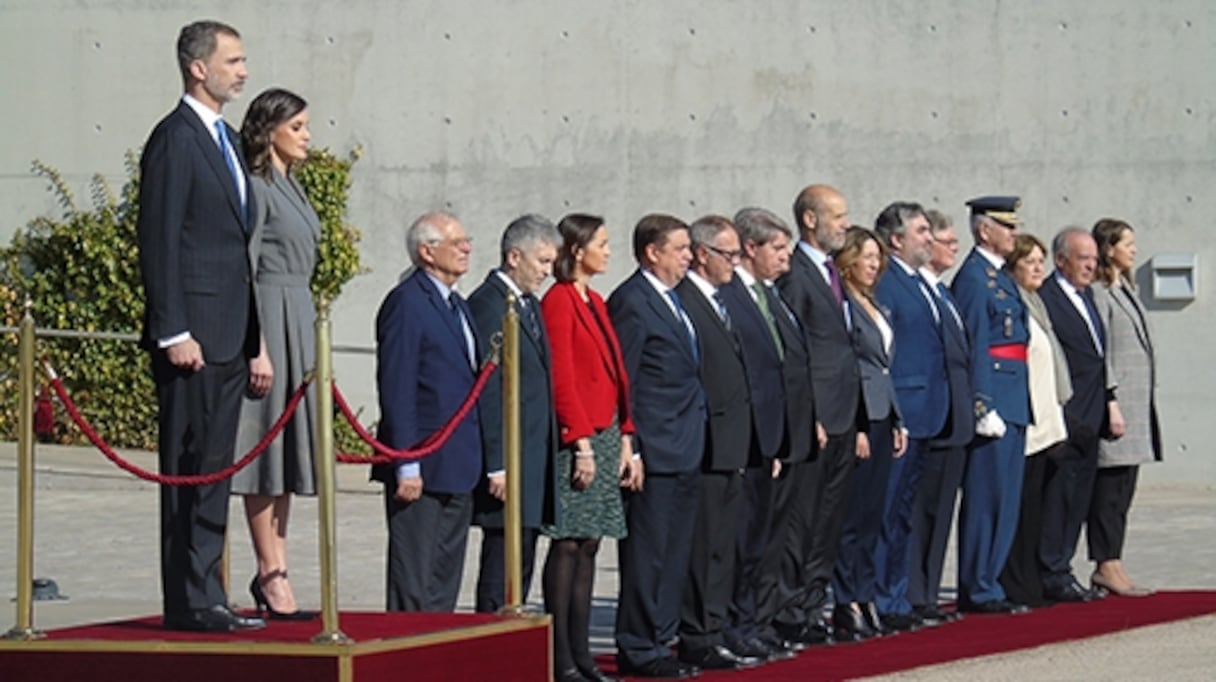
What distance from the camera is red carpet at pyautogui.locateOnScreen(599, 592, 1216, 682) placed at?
367 inches

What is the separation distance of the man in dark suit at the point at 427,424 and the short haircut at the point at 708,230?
4.33 ft

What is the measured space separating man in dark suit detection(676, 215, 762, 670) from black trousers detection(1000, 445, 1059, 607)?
2593 millimetres

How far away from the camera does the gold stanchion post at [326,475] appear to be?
23.0ft

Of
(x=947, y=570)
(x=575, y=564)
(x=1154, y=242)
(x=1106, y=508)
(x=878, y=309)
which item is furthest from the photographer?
(x=1154, y=242)

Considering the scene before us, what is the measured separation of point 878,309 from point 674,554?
216cm

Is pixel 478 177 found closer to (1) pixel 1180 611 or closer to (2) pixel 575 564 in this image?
(1) pixel 1180 611

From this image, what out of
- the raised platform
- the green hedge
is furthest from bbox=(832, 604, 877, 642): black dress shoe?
the green hedge

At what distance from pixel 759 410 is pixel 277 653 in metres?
3.18

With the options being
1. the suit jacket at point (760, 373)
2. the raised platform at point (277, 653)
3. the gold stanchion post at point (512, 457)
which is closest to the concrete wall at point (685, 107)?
the suit jacket at point (760, 373)

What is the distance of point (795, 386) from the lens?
33.0 feet

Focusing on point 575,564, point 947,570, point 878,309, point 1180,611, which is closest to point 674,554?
point 575,564

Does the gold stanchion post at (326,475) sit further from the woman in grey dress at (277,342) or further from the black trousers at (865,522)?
the black trousers at (865,522)

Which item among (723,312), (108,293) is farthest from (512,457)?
(108,293)

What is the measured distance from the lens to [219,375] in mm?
7453
